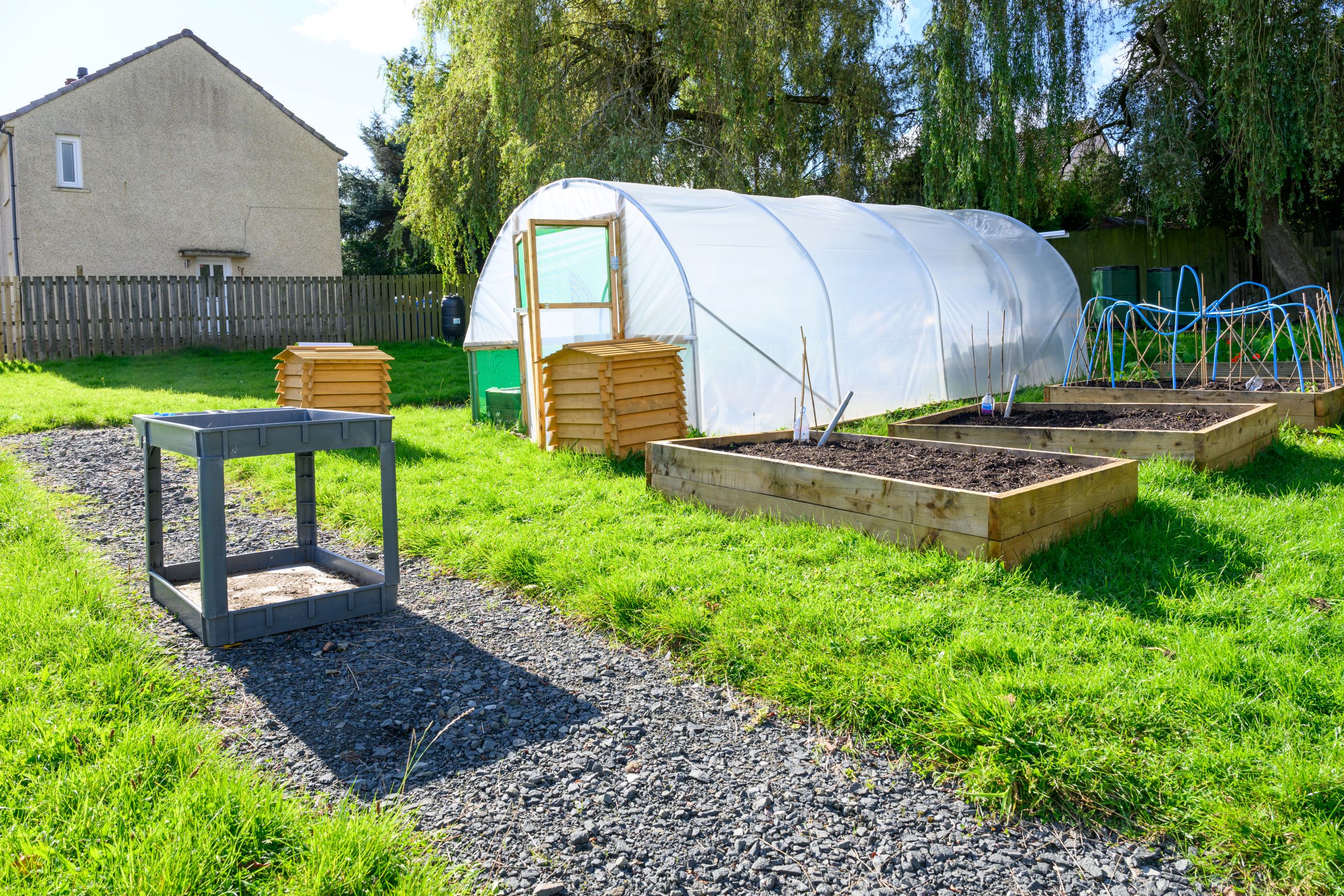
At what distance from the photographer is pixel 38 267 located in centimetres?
1873

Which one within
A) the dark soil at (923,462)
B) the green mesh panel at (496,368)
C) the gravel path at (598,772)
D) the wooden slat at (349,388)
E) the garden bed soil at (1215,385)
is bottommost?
the gravel path at (598,772)

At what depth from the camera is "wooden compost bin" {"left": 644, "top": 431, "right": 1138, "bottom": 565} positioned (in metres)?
3.96

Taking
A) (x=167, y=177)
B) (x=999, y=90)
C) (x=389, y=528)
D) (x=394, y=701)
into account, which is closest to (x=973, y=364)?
(x=999, y=90)

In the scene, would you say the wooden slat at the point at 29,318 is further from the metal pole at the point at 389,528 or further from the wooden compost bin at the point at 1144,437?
the wooden compost bin at the point at 1144,437

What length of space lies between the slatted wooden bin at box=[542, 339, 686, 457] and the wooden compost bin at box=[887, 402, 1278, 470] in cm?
177

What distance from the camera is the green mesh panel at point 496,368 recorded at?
983 cm

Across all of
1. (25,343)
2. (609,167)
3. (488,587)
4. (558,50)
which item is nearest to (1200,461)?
(488,587)

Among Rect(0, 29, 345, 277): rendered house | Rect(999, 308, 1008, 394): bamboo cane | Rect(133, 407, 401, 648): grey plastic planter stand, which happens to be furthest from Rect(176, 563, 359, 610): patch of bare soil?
Rect(0, 29, 345, 277): rendered house

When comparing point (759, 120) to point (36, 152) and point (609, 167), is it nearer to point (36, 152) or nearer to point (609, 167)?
point (609, 167)

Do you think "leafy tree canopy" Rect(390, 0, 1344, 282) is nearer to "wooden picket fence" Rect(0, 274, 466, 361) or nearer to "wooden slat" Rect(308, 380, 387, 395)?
"wooden picket fence" Rect(0, 274, 466, 361)

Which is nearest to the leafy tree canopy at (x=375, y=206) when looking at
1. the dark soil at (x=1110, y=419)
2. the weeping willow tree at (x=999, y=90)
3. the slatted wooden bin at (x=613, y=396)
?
the weeping willow tree at (x=999, y=90)

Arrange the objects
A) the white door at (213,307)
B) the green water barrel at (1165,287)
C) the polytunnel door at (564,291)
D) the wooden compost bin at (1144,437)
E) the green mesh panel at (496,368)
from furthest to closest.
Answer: the white door at (213,307) → the green water barrel at (1165,287) → the green mesh panel at (496,368) → the polytunnel door at (564,291) → the wooden compost bin at (1144,437)

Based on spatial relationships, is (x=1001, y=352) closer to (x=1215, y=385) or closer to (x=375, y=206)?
(x=1215, y=385)

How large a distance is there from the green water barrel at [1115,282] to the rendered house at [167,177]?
52.9ft
